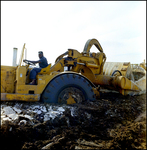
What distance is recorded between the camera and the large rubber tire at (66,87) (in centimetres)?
425

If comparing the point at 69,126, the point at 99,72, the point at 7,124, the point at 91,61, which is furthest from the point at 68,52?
the point at 7,124

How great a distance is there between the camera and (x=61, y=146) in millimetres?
2674

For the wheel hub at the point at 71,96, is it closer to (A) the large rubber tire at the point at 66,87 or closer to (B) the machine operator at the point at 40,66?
(A) the large rubber tire at the point at 66,87

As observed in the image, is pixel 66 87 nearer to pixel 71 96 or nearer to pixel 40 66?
pixel 71 96

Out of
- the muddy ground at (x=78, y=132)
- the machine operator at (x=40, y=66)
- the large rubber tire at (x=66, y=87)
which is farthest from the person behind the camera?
the machine operator at (x=40, y=66)

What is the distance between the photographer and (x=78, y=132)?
10.4ft

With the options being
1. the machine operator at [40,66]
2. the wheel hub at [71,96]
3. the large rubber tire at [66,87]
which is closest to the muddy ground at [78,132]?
the wheel hub at [71,96]

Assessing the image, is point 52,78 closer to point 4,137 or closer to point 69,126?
point 69,126

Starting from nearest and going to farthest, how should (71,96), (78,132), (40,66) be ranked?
(78,132), (71,96), (40,66)

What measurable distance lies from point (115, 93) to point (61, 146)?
452cm

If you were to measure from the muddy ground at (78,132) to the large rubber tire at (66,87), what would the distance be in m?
0.55

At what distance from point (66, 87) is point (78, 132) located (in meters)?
1.51

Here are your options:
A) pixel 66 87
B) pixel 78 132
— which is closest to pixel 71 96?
pixel 66 87

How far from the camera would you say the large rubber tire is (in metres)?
4.25
